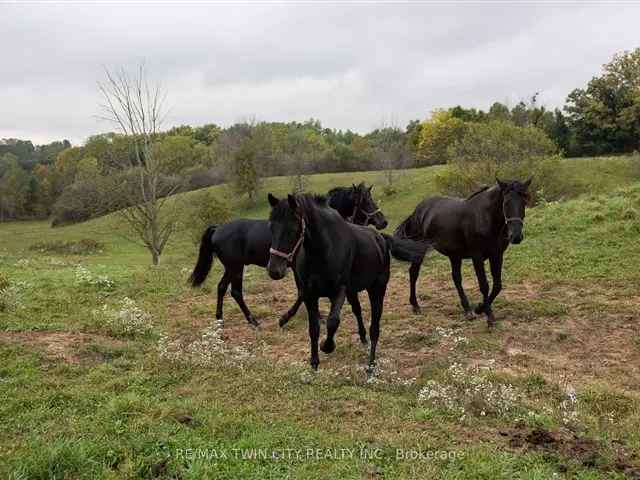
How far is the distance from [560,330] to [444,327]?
1.77m

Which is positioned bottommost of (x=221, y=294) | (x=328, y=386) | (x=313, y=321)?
(x=328, y=386)

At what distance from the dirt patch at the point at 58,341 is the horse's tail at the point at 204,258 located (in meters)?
2.46

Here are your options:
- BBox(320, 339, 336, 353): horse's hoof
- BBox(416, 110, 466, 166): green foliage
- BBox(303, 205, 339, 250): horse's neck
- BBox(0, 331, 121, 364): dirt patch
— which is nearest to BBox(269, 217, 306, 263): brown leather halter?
BBox(303, 205, 339, 250): horse's neck

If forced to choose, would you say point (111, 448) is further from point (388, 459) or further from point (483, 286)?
point (483, 286)

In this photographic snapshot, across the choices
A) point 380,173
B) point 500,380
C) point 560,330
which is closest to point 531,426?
point 500,380

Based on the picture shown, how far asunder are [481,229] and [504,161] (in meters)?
26.2

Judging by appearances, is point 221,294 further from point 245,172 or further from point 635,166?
point 245,172

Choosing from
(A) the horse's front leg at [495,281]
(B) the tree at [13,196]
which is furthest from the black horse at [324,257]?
(B) the tree at [13,196]

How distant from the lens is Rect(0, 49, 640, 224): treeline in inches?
1314

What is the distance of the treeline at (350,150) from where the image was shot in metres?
33.4

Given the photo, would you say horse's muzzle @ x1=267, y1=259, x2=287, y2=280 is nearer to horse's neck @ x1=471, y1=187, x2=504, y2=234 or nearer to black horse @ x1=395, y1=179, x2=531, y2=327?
black horse @ x1=395, y1=179, x2=531, y2=327

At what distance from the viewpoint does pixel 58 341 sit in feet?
23.3

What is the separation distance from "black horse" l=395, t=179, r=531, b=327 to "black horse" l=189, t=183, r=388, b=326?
1.18m

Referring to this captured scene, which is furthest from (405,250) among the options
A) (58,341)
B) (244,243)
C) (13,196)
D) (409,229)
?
(13,196)
